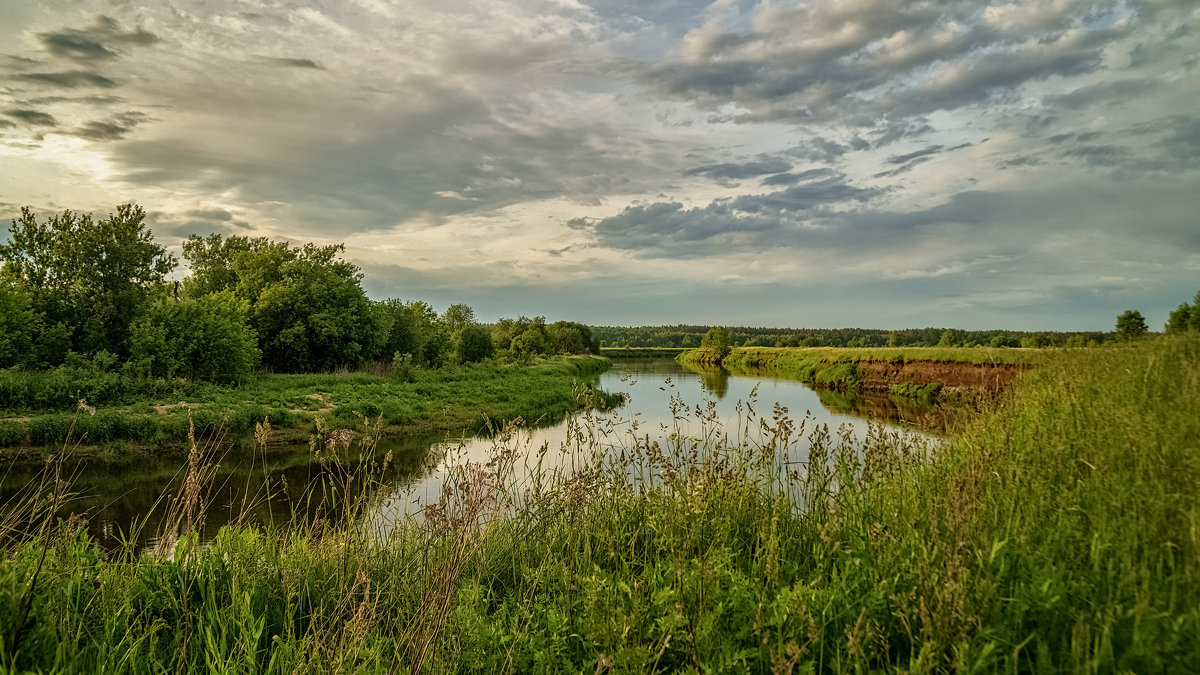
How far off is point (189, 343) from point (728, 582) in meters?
26.6

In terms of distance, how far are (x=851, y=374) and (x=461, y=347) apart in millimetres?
33056

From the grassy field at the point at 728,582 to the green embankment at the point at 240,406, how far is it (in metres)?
5.55

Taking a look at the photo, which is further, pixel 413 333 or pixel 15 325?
pixel 413 333

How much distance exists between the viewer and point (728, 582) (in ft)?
11.6

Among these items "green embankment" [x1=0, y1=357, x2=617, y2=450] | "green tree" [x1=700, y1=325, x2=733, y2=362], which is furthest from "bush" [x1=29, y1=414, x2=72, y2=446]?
"green tree" [x1=700, y1=325, x2=733, y2=362]

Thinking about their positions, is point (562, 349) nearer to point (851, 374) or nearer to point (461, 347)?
point (461, 347)

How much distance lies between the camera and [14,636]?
245cm

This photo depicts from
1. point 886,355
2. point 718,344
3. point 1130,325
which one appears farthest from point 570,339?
point 1130,325

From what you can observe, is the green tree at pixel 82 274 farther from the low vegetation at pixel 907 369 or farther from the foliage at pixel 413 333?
the low vegetation at pixel 907 369

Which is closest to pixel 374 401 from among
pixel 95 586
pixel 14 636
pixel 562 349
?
pixel 95 586

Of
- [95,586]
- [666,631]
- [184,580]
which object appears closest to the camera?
[666,631]

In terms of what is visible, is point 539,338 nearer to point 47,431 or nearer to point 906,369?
point 906,369

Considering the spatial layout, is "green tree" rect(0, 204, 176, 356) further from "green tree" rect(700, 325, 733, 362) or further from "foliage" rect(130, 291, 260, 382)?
"green tree" rect(700, 325, 733, 362)

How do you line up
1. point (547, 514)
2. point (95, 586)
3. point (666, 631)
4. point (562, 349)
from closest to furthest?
point (666, 631) < point (95, 586) < point (547, 514) < point (562, 349)
